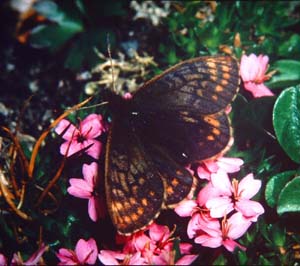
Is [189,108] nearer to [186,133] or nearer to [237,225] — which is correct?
[186,133]

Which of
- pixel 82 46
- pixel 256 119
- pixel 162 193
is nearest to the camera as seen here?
pixel 162 193

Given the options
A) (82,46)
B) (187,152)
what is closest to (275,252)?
(187,152)

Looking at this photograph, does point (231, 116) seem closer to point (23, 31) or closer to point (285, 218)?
point (285, 218)

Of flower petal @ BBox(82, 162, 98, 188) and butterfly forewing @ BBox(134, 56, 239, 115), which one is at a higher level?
butterfly forewing @ BBox(134, 56, 239, 115)

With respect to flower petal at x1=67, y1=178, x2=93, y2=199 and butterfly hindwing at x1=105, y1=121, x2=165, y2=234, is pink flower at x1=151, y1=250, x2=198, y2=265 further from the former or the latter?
flower petal at x1=67, y1=178, x2=93, y2=199

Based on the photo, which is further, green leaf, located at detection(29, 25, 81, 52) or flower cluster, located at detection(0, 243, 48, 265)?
green leaf, located at detection(29, 25, 81, 52)

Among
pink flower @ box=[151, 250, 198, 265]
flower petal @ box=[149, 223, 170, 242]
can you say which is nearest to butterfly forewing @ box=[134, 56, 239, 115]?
flower petal @ box=[149, 223, 170, 242]

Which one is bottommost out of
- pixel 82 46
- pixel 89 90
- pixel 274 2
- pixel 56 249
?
pixel 56 249

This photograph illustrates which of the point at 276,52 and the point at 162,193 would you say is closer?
the point at 162,193
